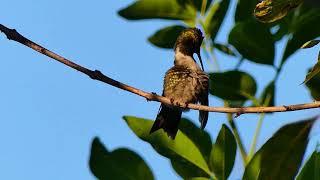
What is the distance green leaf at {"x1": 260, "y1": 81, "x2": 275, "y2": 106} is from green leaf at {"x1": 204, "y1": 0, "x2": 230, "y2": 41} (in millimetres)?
409

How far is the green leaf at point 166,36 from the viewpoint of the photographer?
2.70 metres

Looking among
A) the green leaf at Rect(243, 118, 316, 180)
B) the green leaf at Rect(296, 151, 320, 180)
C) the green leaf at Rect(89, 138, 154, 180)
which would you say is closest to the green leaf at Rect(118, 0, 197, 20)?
the green leaf at Rect(89, 138, 154, 180)

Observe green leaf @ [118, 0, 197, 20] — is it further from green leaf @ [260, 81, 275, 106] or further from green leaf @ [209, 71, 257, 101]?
green leaf @ [260, 81, 275, 106]

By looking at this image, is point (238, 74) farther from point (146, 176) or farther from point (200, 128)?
point (146, 176)

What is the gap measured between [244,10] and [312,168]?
3.24 feet

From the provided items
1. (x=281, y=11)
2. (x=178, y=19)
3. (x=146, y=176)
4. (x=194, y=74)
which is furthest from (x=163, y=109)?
(x=281, y=11)

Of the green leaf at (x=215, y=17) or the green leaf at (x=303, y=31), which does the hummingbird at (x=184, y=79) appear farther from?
the green leaf at (x=303, y=31)

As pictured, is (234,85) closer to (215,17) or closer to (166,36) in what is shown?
(215,17)

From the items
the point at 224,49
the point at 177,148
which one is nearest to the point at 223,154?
the point at 177,148

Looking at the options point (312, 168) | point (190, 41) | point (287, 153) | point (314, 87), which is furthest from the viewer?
point (190, 41)

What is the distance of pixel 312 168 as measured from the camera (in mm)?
1655

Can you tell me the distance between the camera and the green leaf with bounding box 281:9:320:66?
7.35 feet

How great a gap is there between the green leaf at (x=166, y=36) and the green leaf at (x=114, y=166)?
67cm

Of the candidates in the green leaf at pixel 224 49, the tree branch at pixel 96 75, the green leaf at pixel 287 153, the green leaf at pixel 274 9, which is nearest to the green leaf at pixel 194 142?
the green leaf at pixel 224 49
